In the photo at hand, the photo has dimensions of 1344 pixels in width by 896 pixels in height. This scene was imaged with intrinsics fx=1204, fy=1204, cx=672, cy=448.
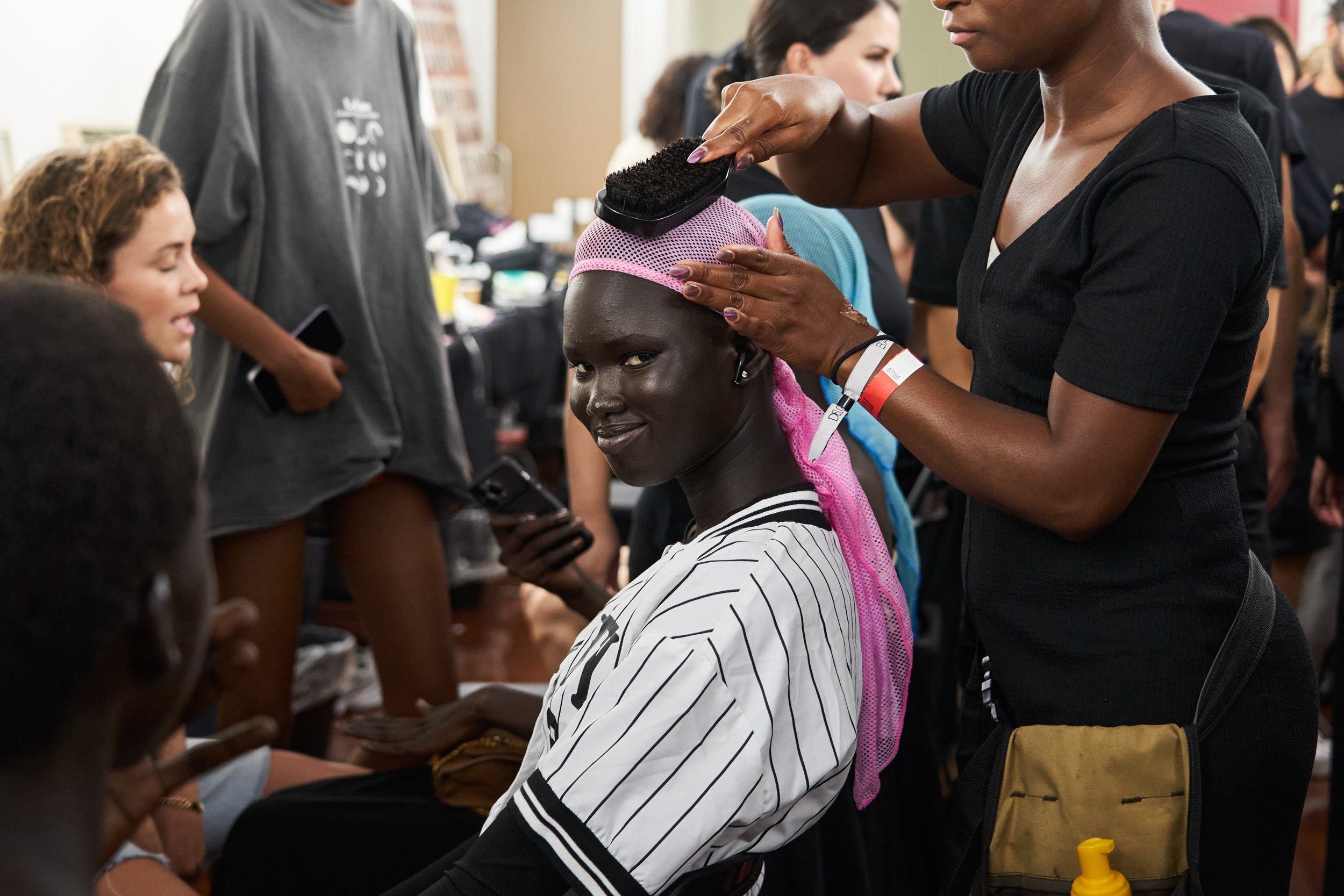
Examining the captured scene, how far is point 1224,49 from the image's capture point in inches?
84.4

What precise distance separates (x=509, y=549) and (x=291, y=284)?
69 centimetres

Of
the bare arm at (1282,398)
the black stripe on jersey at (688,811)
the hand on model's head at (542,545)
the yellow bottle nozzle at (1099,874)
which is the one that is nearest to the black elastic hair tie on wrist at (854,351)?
the black stripe on jersey at (688,811)

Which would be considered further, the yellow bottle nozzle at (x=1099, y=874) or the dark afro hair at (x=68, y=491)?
the yellow bottle nozzle at (x=1099, y=874)

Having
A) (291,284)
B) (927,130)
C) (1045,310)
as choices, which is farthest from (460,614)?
(1045,310)

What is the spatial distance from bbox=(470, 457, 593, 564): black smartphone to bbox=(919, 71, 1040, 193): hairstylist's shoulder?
2.20 feet

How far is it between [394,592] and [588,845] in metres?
1.12

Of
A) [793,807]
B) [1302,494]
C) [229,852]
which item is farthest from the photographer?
[1302,494]

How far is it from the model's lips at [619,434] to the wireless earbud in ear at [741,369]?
0.35 feet

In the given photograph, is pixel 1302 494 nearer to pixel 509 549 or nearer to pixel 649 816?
pixel 509 549

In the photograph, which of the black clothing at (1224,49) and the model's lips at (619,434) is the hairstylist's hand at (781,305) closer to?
the model's lips at (619,434)

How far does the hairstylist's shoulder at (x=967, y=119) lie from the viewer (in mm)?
1393

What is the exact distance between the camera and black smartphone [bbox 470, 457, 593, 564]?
5.34 feet

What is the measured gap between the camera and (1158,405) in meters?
1.01

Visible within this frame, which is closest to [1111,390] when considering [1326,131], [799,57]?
[799,57]
